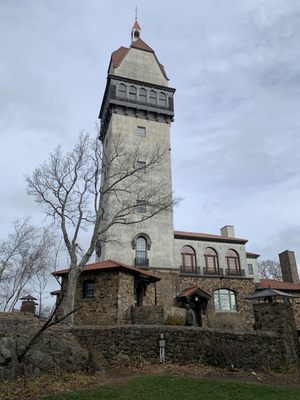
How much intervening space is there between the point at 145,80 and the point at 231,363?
105 ft

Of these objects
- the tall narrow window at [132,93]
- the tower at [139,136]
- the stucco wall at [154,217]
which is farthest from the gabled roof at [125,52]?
the stucco wall at [154,217]

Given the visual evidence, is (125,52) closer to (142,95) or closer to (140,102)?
(142,95)

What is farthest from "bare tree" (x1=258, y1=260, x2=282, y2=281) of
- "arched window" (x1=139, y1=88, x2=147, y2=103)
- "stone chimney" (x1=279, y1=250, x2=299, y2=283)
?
"arched window" (x1=139, y1=88, x2=147, y2=103)

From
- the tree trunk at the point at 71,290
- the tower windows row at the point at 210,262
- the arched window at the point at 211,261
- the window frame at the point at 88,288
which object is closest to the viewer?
the tree trunk at the point at 71,290

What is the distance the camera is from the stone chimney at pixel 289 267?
128ft

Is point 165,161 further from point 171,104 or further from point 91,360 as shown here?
point 91,360

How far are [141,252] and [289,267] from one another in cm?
1835

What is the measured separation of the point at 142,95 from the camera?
37281mm

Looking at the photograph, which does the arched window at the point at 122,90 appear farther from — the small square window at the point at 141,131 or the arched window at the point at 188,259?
the arched window at the point at 188,259

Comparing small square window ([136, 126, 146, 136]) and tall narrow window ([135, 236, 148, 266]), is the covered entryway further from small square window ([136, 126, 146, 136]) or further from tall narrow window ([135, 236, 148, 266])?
small square window ([136, 126, 146, 136])

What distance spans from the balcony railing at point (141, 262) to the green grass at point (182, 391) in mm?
20520

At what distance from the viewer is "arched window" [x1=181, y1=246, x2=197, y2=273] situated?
3403 cm

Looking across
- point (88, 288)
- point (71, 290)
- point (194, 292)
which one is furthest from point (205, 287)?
point (71, 290)

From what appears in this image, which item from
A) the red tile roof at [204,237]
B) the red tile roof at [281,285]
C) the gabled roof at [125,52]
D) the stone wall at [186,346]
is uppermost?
the gabled roof at [125,52]
